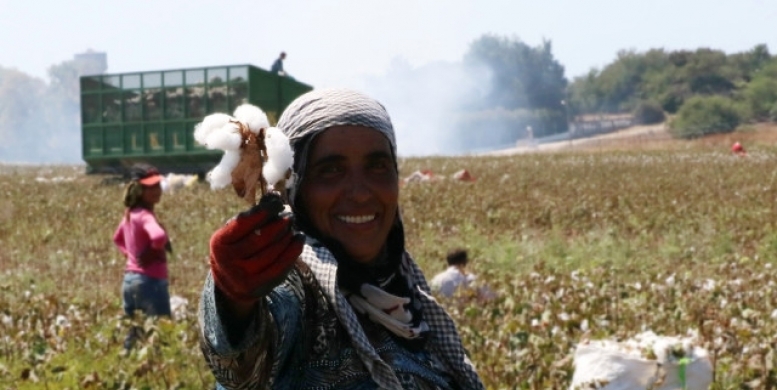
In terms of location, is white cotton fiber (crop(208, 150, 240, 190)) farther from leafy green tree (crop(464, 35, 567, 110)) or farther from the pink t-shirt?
leafy green tree (crop(464, 35, 567, 110))

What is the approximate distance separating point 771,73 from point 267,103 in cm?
6244

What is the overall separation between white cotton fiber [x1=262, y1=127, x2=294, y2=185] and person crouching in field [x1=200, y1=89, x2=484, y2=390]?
100mm

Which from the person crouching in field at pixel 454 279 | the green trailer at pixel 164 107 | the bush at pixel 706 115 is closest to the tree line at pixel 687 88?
the bush at pixel 706 115

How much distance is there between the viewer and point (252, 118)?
87.5 inches

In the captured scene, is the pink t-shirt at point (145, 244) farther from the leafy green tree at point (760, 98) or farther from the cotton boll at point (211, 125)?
the leafy green tree at point (760, 98)

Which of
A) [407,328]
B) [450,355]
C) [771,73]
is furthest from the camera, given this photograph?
[771,73]

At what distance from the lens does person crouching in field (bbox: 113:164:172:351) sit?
805 cm

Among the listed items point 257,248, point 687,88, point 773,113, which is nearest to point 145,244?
point 257,248

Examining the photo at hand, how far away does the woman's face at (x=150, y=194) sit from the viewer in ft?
26.5

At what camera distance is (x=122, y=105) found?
24.2 metres

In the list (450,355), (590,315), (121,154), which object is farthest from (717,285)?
(121,154)

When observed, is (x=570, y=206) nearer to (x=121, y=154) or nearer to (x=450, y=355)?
(x=121, y=154)

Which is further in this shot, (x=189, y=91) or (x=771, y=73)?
(x=771, y=73)

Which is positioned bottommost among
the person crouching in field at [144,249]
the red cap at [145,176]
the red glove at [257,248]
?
the person crouching in field at [144,249]
